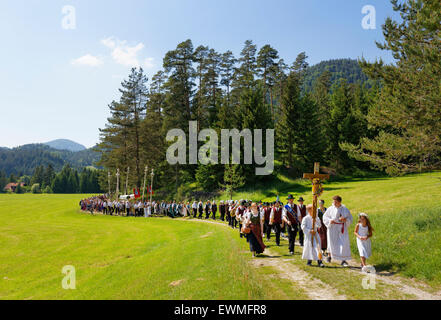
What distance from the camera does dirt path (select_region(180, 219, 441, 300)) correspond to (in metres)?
6.56

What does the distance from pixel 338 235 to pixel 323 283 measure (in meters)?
2.72

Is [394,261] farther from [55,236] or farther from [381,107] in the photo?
[55,236]

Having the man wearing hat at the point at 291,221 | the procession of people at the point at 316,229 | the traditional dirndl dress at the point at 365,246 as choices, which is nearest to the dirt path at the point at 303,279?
the procession of people at the point at 316,229

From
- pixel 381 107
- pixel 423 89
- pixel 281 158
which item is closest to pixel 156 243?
pixel 381 107

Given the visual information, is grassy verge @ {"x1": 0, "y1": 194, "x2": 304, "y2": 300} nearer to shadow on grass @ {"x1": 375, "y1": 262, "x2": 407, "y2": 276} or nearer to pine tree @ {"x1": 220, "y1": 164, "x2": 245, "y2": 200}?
shadow on grass @ {"x1": 375, "y1": 262, "x2": 407, "y2": 276}

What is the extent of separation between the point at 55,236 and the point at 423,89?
26133mm

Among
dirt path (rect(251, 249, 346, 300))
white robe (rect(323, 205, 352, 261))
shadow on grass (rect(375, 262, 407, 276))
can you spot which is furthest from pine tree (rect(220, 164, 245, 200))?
shadow on grass (rect(375, 262, 407, 276))

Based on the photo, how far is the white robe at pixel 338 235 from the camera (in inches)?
369

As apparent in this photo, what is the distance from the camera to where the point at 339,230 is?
959cm

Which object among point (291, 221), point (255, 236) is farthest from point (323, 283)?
point (291, 221)

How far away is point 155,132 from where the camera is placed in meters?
48.2

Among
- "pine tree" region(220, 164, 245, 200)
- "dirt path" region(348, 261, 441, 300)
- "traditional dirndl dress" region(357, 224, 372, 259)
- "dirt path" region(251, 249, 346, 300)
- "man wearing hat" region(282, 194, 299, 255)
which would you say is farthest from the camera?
"pine tree" region(220, 164, 245, 200)

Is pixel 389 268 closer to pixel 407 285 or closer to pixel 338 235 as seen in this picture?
pixel 407 285

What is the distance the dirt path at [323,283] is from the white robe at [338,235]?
54 cm
